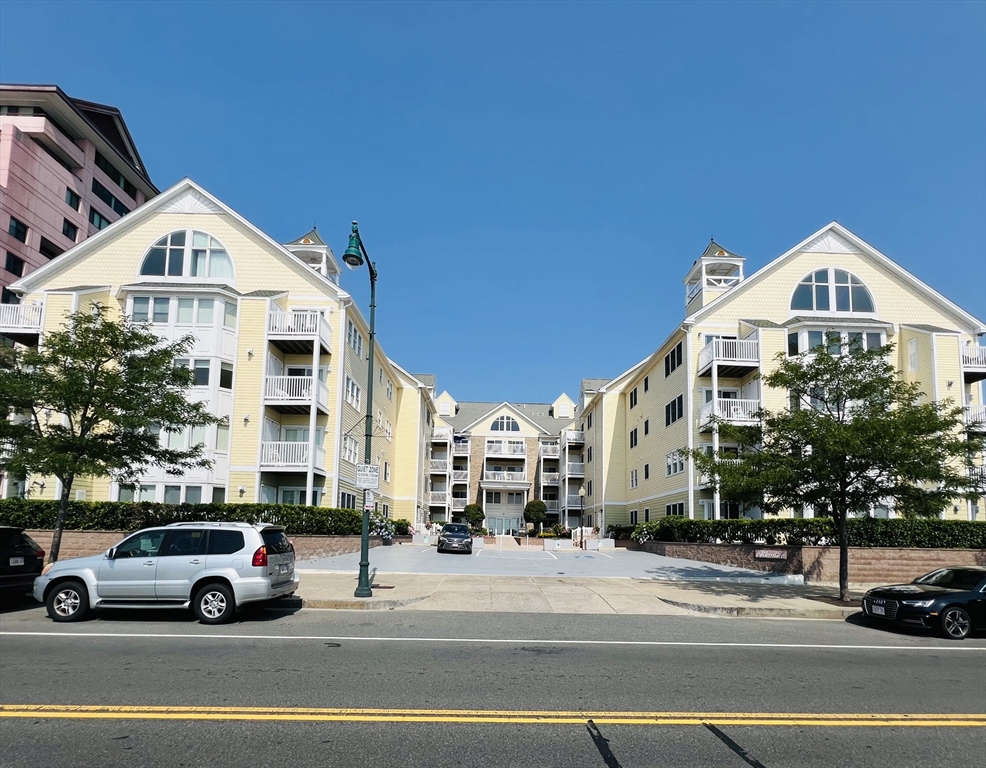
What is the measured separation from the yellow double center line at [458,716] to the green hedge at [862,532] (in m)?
19.2

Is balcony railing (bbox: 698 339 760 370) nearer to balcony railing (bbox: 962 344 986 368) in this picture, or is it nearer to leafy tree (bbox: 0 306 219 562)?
balcony railing (bbox: 962 344 986 368)

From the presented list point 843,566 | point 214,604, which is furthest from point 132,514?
point 843,566

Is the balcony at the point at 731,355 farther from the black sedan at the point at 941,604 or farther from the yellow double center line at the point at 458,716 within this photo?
the yellow double center line at the point at 458,716

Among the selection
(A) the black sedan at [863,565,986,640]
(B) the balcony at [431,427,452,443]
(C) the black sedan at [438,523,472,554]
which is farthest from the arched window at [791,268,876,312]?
(B) the balcony at [431,427,452,443]

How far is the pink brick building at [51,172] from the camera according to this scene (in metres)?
41.9

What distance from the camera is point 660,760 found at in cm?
556

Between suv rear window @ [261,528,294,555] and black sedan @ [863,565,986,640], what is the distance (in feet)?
36.6

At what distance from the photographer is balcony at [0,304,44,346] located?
2989 cm

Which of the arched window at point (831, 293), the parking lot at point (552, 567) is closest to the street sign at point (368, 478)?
the parking lot at point (552, 567)

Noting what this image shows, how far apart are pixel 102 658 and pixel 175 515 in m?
16.9

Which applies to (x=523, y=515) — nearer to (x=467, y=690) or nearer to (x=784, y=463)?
(x=784, y=463)

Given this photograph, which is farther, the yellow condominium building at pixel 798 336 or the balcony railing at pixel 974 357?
the balcony railing at pixel 974 357

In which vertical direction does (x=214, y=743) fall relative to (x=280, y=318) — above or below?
below

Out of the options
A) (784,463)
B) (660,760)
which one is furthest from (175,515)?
(660,760)
